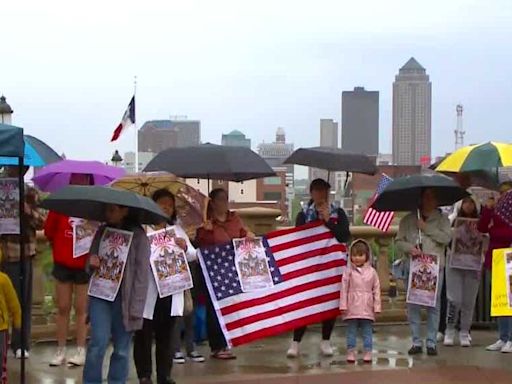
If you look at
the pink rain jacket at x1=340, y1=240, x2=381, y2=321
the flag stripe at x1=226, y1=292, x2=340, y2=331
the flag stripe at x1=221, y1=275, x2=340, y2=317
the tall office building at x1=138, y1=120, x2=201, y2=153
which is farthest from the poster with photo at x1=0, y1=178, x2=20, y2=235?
the tall office building at x1=138, y1=120, x2=201, y2=153

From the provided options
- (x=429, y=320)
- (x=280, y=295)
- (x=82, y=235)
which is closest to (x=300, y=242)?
(x=280, y=295)

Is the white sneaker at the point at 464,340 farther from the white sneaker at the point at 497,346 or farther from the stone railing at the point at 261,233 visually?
the stone railing at the point at 261,233

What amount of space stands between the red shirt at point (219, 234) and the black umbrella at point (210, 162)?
1.71ft

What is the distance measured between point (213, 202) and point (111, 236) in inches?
87.2

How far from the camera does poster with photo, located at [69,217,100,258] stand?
950 centimetres

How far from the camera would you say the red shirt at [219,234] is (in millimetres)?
10086

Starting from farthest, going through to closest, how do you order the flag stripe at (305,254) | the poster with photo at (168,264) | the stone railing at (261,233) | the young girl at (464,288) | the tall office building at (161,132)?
the tall office building at (161,132), the stone railing at (261,233), the young girl at (464,288), the flag stripe at (305,254), the poster with photo at (168,264)

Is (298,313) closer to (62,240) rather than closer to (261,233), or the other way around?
(261,233)

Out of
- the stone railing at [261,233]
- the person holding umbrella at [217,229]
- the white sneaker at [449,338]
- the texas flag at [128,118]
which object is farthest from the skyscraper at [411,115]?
the person holding umbrella at [217,229]

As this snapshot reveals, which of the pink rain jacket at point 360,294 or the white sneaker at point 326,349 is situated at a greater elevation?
the pink rain jacket at point 360,294

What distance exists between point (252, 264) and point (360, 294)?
118 centimetres

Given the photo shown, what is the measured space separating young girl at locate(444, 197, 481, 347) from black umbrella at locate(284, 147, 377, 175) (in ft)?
4.64

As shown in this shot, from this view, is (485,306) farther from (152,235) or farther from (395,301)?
(152,235)

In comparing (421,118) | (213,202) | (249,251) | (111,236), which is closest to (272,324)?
(249,251)
